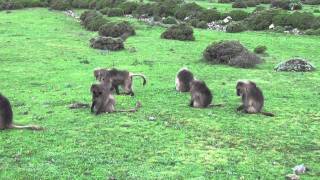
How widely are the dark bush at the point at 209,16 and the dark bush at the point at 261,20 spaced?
3712 millimetres

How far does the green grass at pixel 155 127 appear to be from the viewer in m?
15.0

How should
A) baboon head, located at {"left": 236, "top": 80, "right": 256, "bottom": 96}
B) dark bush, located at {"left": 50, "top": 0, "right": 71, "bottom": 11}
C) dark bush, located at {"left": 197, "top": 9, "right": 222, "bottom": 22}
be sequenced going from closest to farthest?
baboon head, located at {"left": 236, "top": 80, "right": 256, "bottom": 96} < dark bush, located at {"left": 197, "top": 9, "right": 222, "bottom": 22} < dark bush, located at {"left": 50, "top": 0, "right": 71, "bottom": 11}

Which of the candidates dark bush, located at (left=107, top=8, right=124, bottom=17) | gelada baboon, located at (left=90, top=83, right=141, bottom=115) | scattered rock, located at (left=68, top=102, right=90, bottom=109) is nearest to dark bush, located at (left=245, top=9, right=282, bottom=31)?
dark bush, located at (left=107, top=8, right=124, bottom=17)

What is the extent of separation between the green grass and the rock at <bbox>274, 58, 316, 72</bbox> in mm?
896

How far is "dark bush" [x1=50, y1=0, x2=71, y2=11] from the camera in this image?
228ft

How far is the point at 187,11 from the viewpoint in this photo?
59438 millimetres

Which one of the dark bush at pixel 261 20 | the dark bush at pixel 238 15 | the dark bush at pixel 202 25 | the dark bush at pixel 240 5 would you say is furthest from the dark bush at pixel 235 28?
the dark bush at pixel 240 5

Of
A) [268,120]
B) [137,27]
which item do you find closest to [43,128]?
[268,120]

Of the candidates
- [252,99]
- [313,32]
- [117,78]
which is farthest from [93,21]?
[252,99]

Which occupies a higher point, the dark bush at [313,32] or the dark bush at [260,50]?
the dark bush at [313,32]

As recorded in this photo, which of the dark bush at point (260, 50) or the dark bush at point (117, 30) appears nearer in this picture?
the dark bush at point (260, 50)

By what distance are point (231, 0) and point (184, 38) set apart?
29847 mm

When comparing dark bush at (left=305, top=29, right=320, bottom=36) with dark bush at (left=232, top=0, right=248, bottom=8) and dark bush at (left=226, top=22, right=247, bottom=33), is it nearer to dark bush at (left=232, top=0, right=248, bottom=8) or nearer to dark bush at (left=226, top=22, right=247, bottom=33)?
dark bush at (left=226, top=22, right=247, bottom=33)

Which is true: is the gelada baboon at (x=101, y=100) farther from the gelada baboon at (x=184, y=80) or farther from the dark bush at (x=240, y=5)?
the dark bush at (x=240, y=5)
